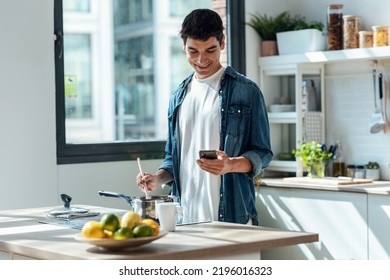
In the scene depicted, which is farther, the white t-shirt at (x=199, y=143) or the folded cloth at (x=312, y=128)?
the folded cloth at (x=312, y=128)

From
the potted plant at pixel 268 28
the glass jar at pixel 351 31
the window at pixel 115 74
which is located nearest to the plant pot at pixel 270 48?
the potted plant at pixel 268 28

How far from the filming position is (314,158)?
5.66 meters

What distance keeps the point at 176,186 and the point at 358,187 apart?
1.78m

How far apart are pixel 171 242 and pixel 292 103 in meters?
3.56

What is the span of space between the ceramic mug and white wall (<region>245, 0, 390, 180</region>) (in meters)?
2.93

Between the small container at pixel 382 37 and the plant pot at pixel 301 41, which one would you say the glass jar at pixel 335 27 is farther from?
the small container at pixel 382 37

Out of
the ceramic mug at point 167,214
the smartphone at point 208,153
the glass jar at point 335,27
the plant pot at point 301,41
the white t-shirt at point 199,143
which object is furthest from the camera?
the plant pot at point 301,41

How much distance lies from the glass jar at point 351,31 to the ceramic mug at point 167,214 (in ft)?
9.75

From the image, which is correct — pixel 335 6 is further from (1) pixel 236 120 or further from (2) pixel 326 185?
(1) pixel 236 120

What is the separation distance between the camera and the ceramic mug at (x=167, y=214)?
9.93 feet
